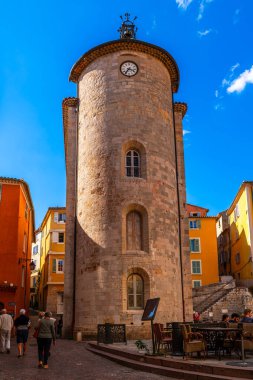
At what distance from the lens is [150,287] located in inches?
794

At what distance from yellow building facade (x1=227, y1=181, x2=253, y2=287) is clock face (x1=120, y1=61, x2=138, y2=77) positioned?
15.3m

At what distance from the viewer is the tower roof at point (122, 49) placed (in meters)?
24.0

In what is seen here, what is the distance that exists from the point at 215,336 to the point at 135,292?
30.2 feet

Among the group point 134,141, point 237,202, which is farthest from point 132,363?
point 237,202

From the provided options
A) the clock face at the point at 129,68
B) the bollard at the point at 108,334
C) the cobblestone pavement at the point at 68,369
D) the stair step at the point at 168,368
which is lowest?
the cobblestone pavement at the point at 68,369

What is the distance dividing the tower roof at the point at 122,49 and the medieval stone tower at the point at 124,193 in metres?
0.05

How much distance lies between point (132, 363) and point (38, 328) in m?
2.60

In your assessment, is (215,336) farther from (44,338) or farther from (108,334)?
(108,334)

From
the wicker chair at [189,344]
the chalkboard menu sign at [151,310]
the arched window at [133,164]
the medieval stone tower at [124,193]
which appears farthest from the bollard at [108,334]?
the arched window at [133,164]

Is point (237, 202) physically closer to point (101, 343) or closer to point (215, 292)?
point (215, 292)

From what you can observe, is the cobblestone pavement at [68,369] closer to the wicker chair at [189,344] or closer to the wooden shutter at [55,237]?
the wicker chair at [189,344]

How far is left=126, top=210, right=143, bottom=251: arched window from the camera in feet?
69.2

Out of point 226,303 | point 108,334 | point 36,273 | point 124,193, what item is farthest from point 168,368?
point 36,273

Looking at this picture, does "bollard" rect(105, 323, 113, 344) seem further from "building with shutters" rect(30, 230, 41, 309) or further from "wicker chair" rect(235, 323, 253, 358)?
"building with shutters" rect(30, 230, 41, 309)
